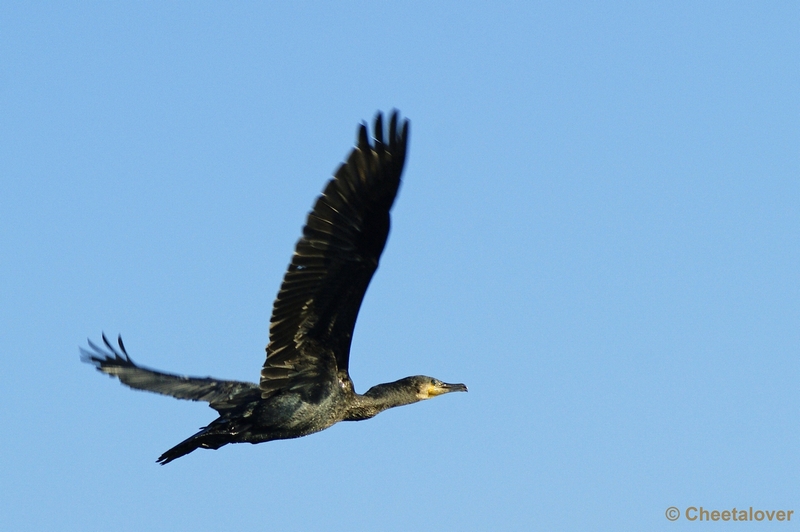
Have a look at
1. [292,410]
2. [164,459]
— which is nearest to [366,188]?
[292,410]

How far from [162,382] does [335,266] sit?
4071mm

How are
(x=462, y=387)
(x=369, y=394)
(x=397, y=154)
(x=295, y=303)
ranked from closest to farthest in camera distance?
1. (x=397, y=154)
2. (x=295, y=303)
3. (x=369, y=394)
4. (x=462, y=387)

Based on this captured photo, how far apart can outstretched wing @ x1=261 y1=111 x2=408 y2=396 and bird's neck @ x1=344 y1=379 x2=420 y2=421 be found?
574mm

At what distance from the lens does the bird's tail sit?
1173cm

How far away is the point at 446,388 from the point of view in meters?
13.3

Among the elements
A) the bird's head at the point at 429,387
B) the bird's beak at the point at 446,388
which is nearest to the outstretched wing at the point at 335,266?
the bird's head at the point at 429,387

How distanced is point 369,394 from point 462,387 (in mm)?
1344

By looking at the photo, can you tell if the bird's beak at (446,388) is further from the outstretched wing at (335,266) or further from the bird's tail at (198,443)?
the bird's tail at (198,443)

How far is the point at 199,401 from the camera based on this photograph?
1369cm

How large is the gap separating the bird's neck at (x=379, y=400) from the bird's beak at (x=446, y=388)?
22 cm

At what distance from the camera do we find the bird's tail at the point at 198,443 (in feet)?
38.5

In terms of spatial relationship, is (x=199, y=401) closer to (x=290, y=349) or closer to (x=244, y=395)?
(x=244, y=395)

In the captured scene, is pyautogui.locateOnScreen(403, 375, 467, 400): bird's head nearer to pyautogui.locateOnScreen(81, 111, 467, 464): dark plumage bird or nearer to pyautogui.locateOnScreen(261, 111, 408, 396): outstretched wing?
pyautogui.locateOnScreen(81, 111, 467, 464): dark plumage bird

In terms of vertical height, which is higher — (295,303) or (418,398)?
(295,303)
